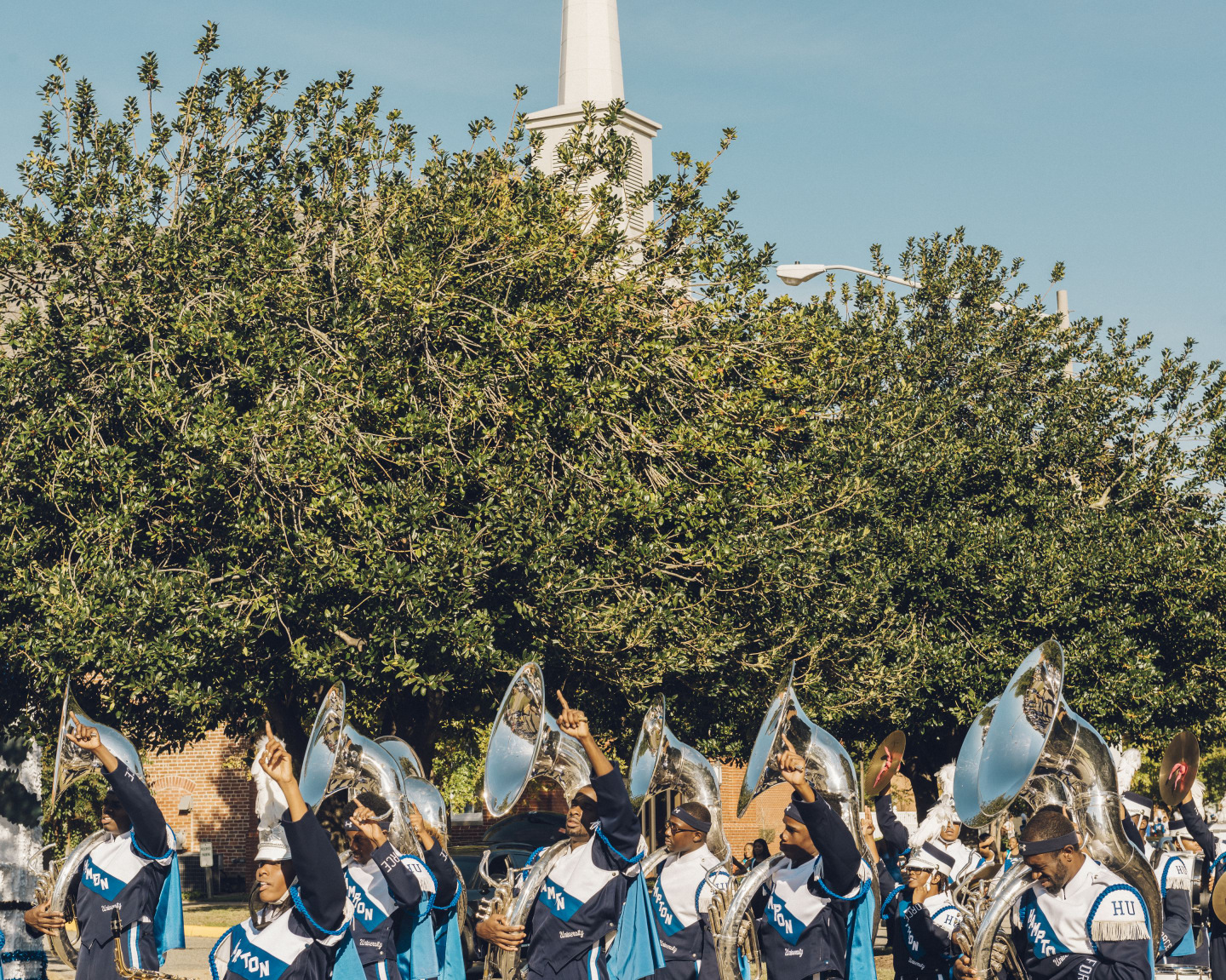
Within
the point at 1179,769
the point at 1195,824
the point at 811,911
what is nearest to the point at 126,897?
the point at 811,911

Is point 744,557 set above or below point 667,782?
above

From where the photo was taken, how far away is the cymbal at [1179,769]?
8891mm

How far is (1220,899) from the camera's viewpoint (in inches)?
405

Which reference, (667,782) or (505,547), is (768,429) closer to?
(505,547)

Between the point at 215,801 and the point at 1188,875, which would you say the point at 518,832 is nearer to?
the point at 1188,875

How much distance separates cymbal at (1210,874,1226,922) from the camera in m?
10.3

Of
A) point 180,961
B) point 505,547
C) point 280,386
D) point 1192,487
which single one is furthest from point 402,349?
point 1192,487

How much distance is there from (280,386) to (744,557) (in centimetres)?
468

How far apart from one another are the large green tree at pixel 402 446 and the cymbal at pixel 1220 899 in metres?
5.34

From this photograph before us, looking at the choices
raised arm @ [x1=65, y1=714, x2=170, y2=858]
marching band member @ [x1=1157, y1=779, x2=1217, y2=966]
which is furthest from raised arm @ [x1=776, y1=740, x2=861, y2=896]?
marching band member @ [x1=1157, y1=779, x2=1217, y2=966]

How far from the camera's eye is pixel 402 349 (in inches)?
553

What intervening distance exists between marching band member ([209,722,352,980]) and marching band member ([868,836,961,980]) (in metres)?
4.13

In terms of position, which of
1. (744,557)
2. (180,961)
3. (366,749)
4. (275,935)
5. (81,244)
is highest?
(81,244)

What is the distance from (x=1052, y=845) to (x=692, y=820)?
110 inches
